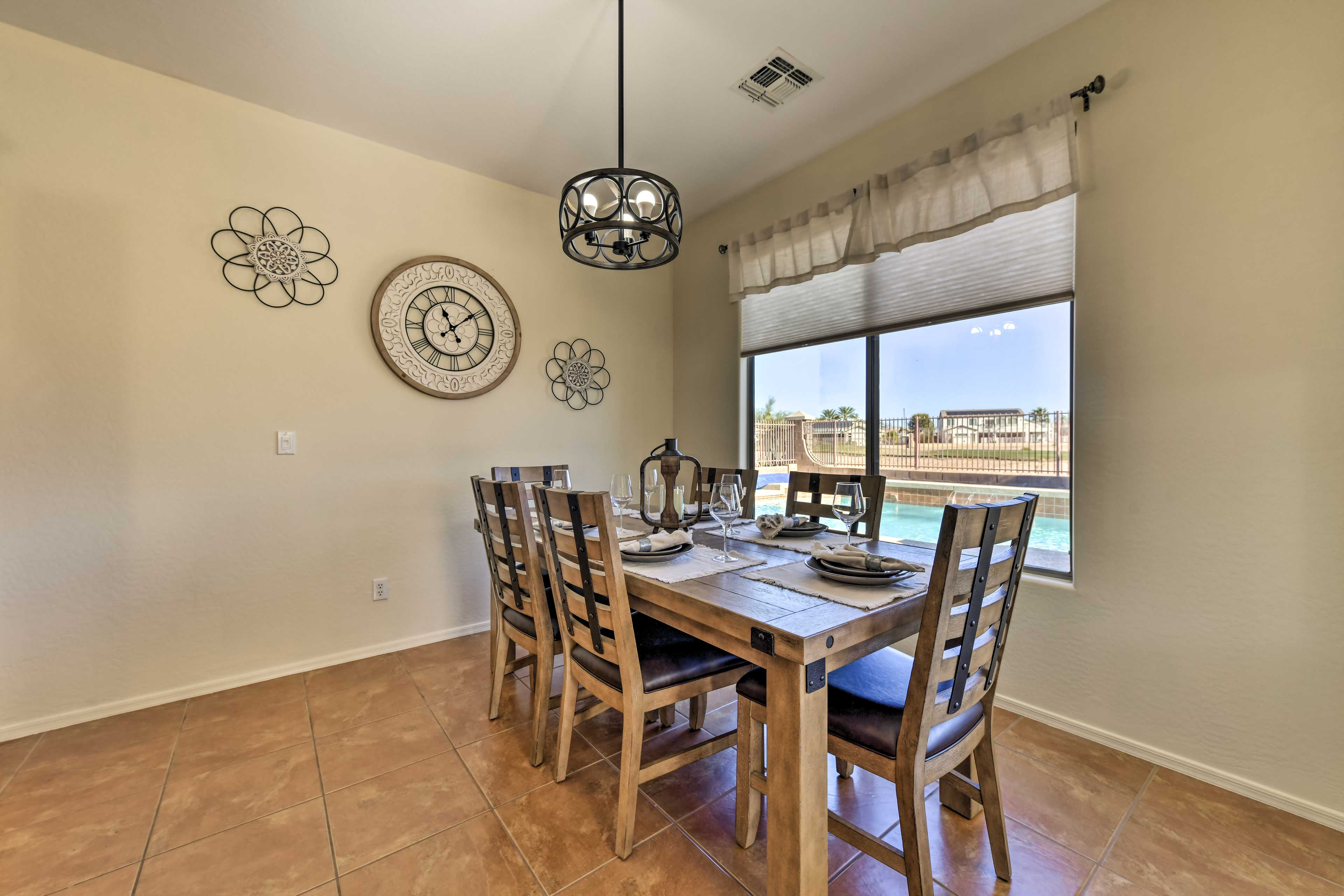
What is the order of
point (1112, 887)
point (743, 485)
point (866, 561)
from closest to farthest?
point (1112, 887), point (866, 561), point (743, 485)

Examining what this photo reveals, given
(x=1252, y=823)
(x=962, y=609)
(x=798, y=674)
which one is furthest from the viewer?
(x=1252, y=823)

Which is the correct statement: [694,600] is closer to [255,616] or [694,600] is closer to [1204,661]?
[1204,661]

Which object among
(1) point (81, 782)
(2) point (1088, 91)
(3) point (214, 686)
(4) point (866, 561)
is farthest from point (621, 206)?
(3) point (214, 686)

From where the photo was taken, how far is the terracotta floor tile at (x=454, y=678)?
234 cm

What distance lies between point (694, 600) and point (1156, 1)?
2.53 metres

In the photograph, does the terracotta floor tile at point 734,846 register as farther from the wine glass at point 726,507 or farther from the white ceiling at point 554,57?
the white ceiling at point 554,57

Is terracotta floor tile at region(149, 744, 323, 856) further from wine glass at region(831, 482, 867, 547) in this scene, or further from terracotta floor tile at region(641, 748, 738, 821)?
wine glass at region(831, 482, 867, 547)

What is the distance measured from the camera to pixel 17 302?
203cm

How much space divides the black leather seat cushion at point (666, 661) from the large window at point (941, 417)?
2.72 feet

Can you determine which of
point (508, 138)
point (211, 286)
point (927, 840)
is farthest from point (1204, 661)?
point (211, 286)

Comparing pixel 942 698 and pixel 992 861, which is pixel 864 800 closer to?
pixel 992 861

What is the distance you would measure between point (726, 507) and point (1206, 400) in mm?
1606

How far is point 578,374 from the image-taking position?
348 centimetres

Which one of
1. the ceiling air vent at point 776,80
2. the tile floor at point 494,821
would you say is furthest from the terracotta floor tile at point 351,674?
the ceiling air vent at point 776,80
